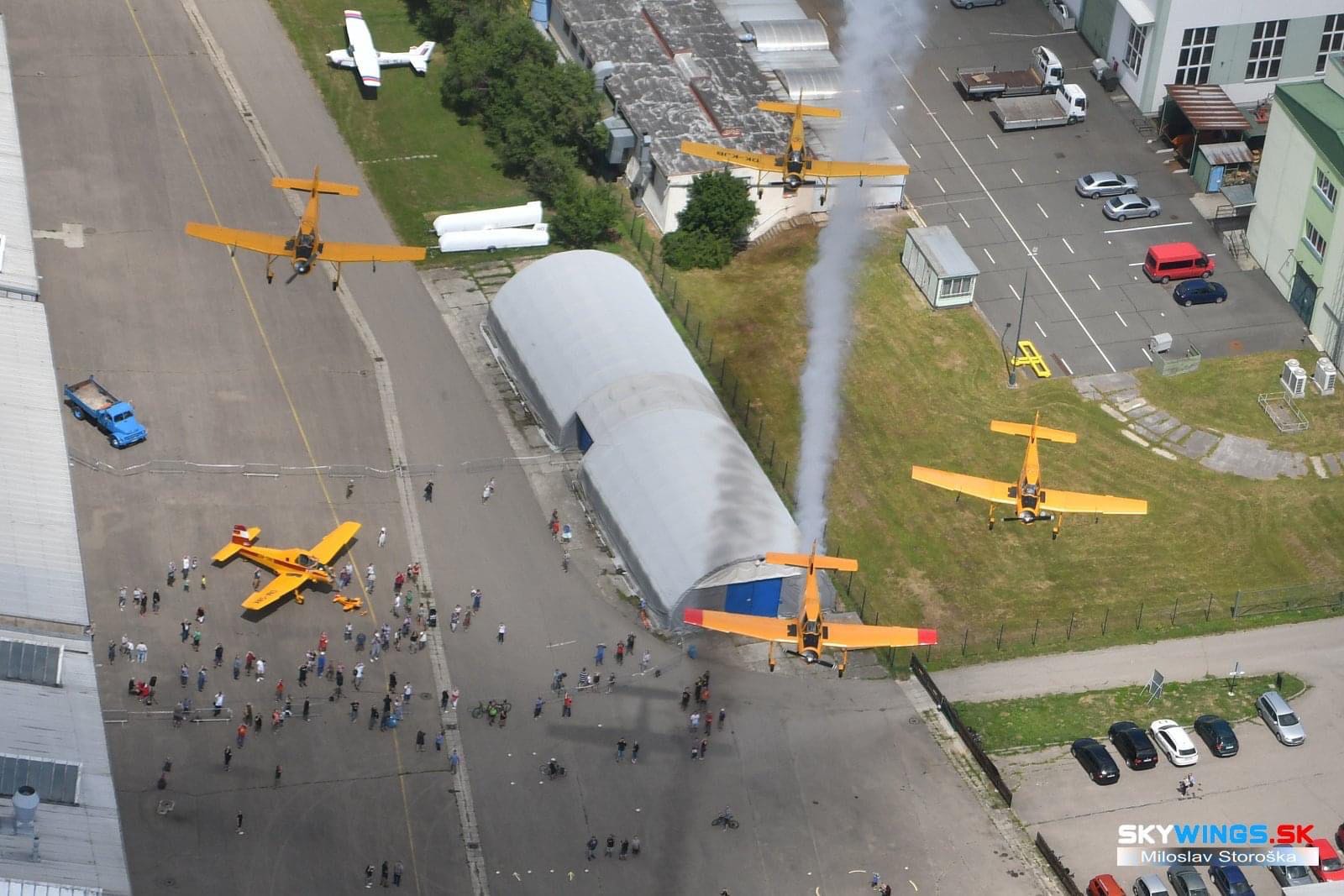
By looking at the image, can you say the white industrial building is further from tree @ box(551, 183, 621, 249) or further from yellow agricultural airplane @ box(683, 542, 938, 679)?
yellow agricultural airplane @ box(683, 542, 938, 679)

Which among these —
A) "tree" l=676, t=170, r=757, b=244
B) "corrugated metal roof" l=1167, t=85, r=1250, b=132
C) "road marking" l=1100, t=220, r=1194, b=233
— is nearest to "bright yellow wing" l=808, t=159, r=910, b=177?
"tree" l=676, t=170, r=757, b=244

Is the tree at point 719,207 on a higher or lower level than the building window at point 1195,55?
lower

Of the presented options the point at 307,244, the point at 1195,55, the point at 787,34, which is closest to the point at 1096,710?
the point at 307,244

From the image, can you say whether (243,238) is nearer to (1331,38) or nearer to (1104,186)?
(1104,186)

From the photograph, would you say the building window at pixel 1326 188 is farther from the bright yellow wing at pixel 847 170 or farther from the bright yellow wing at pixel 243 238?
the bright yellow wing at pixel 243 238

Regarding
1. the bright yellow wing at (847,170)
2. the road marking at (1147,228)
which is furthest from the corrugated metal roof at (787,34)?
the bright yellow wing at (847,170)
